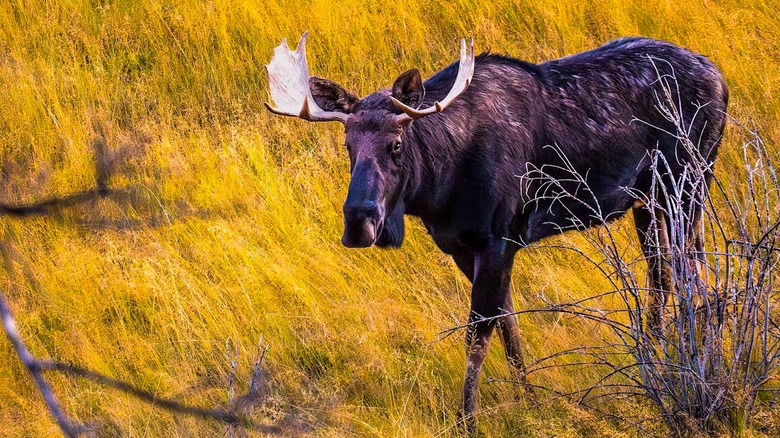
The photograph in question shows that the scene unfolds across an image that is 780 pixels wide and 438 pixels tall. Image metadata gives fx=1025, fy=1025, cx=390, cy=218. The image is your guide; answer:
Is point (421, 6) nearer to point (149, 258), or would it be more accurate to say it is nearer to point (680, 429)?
point (149, 258)

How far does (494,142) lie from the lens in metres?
4.50

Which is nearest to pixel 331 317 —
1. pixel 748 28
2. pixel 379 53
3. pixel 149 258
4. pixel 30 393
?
pixel 149 258

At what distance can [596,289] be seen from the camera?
5.18m

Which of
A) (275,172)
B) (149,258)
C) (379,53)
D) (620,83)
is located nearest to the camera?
(620,83)

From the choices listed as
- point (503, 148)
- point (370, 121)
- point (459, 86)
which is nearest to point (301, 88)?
point (370, 121)

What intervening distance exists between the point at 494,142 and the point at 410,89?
513 mm

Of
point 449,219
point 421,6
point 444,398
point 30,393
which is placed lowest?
point 444,398

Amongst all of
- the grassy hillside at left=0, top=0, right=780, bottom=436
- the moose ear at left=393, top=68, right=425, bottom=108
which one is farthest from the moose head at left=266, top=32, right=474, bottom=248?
the grassy hillside at left=0, top=0, right=780, bottom=436

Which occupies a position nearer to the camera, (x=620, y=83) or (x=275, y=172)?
(x=620, y=83)

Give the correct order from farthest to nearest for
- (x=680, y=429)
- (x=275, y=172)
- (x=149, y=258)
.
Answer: (x=275, y=172)
(x=149, y=258)
(x=680, y=429)

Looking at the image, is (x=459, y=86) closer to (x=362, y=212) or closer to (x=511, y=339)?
(x=362, y=212)

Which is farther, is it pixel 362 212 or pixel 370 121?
pixel 370 121

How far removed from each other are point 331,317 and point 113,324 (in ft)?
3.59

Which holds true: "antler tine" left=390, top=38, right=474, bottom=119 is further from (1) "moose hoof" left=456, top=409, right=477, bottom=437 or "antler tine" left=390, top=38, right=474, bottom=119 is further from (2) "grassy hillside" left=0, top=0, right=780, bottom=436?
(1) "moose hoof" left=456, top=409, right=477, bottom=437
